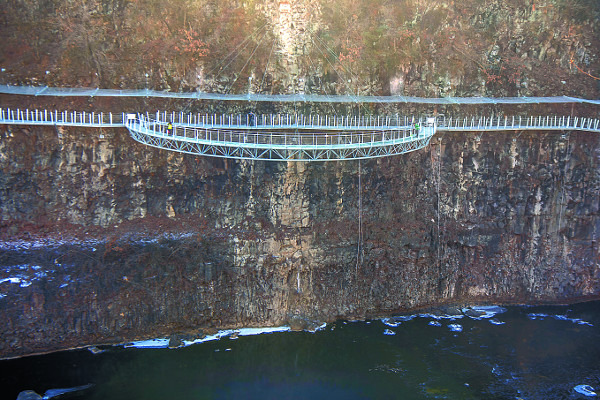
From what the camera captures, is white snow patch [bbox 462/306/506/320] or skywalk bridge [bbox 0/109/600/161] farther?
white snow patch [bbox 462/306/506/320]

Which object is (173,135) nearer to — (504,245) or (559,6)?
(504,245)

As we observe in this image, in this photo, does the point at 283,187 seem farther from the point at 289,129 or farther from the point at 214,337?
the point at 214,337

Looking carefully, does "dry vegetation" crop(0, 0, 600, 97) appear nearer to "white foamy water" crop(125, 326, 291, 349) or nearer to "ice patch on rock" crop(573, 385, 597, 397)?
"white foamy water" crop(125, 326, 291, 349)

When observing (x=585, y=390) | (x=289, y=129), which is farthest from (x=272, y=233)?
(x=585, y=390)

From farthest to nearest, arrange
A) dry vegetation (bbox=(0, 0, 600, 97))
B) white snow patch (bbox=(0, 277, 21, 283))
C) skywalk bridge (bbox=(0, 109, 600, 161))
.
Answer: dry vegetation (bbox=(0, 0, 600, 97))
skywalk bridge (bbox=(0, 109, 600, 161))
white snow patch (bbox=(0, 277, 21, 283))

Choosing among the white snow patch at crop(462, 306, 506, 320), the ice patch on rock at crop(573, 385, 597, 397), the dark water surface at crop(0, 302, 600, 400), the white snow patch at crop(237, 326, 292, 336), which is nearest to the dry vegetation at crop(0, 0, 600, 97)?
the white snow patch at crop(462, 306, 506, 320)

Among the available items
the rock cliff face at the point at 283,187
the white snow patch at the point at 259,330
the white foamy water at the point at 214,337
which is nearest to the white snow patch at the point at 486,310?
the rock cliff face at the point at 283,187

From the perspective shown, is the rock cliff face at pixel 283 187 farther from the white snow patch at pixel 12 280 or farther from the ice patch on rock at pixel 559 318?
the ice patch on rock at pixel 559 318

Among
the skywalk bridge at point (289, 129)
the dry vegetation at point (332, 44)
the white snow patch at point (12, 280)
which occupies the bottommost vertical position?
the white snow patch at point (12, 280)
